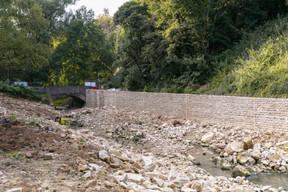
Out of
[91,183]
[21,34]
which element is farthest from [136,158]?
[21,34]

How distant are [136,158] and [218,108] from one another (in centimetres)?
634

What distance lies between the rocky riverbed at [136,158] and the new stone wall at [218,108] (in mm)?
454

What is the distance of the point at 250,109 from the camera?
10.0 metres

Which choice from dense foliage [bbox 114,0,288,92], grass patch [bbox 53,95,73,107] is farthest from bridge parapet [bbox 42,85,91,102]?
grass patch [bbox 53,95,73,107]

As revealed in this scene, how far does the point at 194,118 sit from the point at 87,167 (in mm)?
9175

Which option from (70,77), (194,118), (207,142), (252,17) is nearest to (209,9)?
(252,17)

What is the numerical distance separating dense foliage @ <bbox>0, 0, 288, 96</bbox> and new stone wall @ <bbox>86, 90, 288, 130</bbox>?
1.15 metres

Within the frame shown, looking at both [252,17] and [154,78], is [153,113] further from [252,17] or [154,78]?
[252,17]

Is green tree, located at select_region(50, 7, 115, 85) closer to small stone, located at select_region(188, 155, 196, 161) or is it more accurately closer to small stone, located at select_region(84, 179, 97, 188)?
small stone, located at select_region(188, 155, 196, 161)

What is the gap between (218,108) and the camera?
1145cm

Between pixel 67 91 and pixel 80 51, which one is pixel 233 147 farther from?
pixel 80 51

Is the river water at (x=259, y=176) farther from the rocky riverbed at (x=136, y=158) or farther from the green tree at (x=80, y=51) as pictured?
the green tree at (x=80, y=51)

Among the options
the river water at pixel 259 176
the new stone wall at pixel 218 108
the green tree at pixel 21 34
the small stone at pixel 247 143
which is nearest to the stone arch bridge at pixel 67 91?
the green tree at pixel 21 34

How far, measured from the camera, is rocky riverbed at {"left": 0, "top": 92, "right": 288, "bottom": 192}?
3.85 metres
